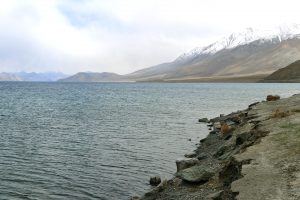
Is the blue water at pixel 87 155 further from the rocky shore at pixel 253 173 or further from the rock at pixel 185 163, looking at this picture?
the rocky shore at pixel 253 173

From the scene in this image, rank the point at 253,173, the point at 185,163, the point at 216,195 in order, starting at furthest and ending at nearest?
the point at 185,163 → the point at 253,173 → the point at 216,195

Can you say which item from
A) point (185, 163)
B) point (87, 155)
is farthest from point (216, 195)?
point (87, 155)

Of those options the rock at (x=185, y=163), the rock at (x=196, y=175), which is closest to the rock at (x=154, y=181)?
the rock at (x=185, y=163)

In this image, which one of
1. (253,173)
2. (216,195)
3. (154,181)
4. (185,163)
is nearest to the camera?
(216,195)

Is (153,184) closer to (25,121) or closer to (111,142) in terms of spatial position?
(111,142)

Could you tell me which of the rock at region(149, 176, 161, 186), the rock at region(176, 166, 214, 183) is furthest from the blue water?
the rock at region(176, 166, 214, 183)

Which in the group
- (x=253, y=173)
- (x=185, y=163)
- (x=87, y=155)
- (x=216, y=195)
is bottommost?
(x=87, y=155)

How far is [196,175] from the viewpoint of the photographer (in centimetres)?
2100

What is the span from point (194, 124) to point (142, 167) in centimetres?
2735

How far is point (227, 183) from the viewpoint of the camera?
57.3ft

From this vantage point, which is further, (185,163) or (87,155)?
(87,155)

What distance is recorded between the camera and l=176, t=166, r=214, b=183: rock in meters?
20.3

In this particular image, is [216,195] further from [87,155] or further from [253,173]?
[87,155]

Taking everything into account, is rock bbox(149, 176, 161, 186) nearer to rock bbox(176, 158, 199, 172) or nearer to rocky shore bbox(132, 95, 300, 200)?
rocky shore bbox(132, 95, 300, 200)
